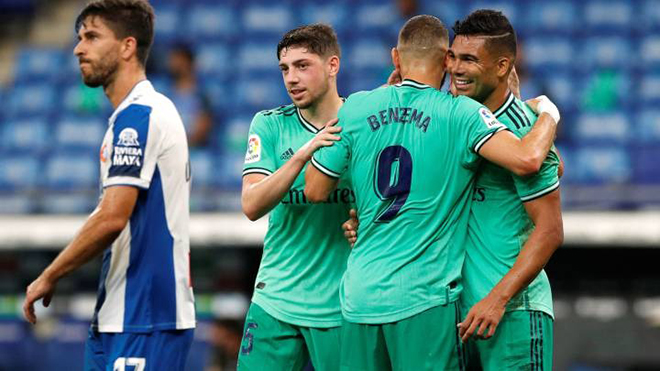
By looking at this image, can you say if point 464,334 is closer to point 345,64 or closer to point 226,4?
point 345,64

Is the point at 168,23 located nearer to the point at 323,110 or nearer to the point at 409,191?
the point at 323,110

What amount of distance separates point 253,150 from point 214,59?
893 centimetres

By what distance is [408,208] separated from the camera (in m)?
4.67

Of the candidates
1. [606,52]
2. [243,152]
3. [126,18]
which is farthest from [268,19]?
[126,18]

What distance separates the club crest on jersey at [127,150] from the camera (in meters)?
5.05

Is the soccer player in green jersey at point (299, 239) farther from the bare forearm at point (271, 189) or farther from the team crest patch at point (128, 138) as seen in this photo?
the team crest patch at point (128, 138)

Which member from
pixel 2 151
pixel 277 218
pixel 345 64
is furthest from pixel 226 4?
pixel 277 218

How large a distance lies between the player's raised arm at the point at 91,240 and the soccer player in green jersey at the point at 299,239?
59 centimetres

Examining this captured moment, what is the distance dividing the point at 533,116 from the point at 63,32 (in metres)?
13.3

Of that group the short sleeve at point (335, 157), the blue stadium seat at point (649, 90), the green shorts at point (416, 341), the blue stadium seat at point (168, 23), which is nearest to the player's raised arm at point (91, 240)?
the short sleeve at point (335, 157)

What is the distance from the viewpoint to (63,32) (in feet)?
56.2

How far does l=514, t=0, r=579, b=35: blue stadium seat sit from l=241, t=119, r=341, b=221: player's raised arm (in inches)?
349

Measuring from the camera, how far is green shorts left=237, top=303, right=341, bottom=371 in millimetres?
5320

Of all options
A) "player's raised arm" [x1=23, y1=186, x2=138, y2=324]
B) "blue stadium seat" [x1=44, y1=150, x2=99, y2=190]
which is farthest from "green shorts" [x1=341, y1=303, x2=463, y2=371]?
"blue stadium seat" [x1=44, y1=150, x2=99, y2=190]
